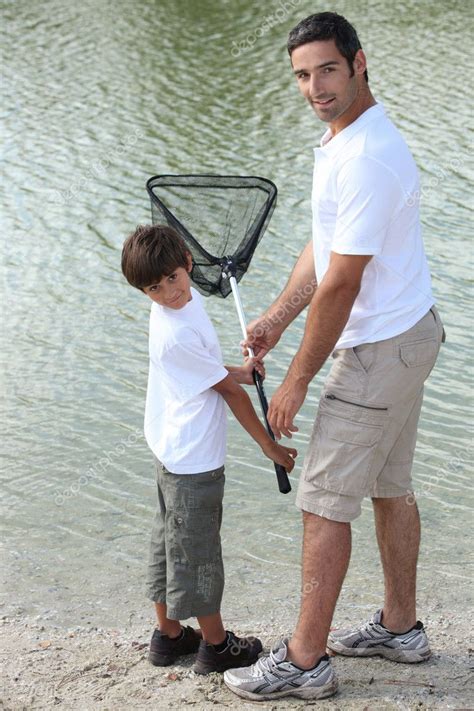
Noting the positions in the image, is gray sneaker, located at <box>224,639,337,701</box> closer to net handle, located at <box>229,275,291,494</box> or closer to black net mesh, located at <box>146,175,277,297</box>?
net handle, located at <box>229,275,291,494</box>

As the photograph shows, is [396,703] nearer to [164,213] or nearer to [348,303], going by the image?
[348,303]

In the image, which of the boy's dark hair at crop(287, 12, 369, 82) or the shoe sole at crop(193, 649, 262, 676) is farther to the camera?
the shoe sole at crop(193, 649, 262, 676)

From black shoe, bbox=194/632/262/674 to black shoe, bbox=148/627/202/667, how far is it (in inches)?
3.9

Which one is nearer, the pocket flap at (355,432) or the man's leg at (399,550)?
the pocket flap at (355,432)

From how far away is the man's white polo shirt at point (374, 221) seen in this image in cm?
310

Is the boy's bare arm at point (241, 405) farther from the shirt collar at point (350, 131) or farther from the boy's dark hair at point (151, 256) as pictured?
the shirt collar at point (350, 131)

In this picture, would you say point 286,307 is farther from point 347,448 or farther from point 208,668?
point 208,668

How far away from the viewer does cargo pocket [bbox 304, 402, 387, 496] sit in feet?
10.7

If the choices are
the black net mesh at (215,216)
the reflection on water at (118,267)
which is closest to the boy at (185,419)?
the black net mesh at (215,216)

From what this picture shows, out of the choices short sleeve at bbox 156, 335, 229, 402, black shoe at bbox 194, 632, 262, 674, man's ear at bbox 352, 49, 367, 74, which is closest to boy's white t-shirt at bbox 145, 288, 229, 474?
short sleeve at bbox 156, 335, 229, 402

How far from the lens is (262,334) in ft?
12.2

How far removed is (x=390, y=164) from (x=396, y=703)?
62.9 inches

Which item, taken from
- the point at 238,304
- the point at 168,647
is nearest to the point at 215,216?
the point at 238,304

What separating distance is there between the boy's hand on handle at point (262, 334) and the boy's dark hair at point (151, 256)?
420 millimetres
